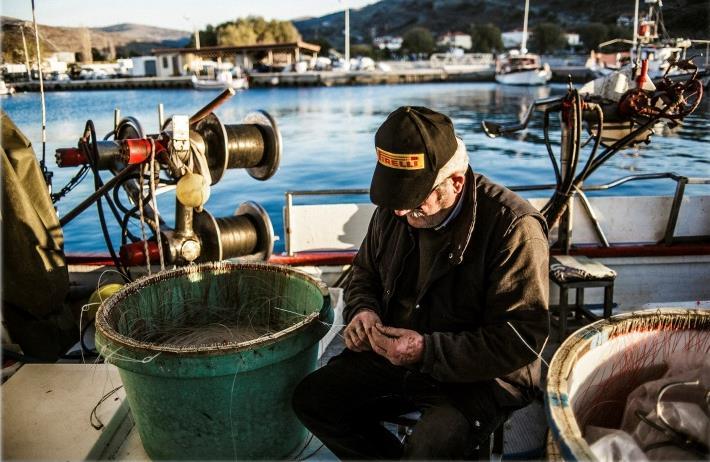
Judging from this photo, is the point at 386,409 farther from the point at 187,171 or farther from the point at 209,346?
the point at 187,171

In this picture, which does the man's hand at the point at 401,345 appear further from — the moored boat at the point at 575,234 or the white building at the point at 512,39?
the white building at the point at 512,39

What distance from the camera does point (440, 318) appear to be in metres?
1.90

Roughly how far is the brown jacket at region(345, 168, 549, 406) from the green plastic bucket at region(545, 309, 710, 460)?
14cm

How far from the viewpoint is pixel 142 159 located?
122 inches

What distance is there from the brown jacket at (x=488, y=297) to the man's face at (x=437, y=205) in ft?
0.16

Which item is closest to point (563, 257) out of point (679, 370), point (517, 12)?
point (679, 370)

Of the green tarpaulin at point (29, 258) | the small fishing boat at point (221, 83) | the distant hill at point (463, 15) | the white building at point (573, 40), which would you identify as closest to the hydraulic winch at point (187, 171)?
the green tarpaulin at point (29, 258)

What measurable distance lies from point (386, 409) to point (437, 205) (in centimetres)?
79

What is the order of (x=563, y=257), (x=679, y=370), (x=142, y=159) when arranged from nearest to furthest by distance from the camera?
1. (x=679, y=370)
2. (x=142, y=159)
3. (x=563, y=257)

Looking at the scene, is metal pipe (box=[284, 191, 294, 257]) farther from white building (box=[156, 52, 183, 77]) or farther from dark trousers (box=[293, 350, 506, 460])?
white building (box=[156, 52, 183, 77])

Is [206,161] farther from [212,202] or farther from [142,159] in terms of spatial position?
[212,202]

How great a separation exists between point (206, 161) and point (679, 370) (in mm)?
2673

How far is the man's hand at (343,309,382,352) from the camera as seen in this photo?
6.47 ft

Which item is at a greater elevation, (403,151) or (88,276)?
(403,151)
